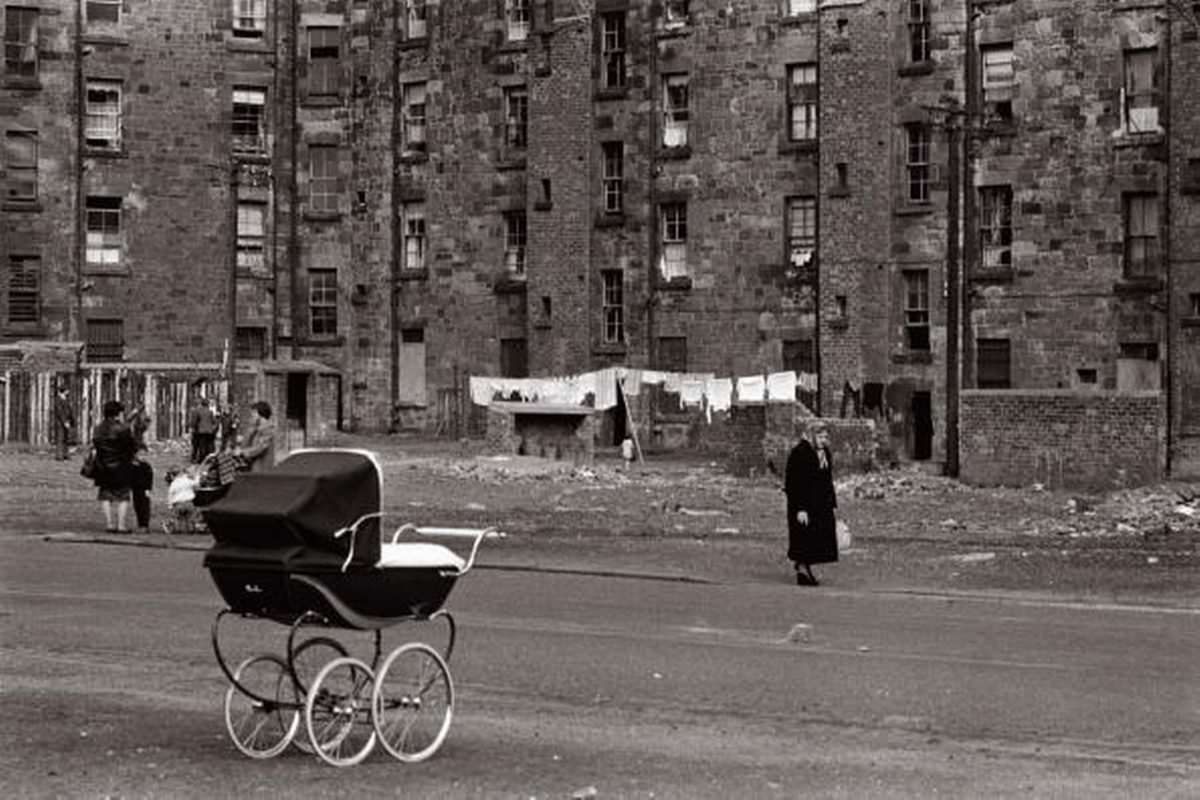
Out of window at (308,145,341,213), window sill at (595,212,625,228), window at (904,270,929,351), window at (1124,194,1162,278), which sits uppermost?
window at (308,145,341,213)

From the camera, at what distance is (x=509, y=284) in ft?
195

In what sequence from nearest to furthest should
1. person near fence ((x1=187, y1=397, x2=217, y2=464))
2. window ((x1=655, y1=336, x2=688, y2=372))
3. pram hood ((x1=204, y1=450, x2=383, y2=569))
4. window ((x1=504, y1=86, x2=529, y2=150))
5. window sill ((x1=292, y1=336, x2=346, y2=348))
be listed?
pram hood ((x1=204, y1=450, x2=383, y2=569)) < person near fence ((x1=187, y1=397, x2=217, y2=464)) < window ((x1=655, y1=336, x2=688, y2=372)) < window ((x1=504, y1=86, x2=529, y2=150)) < window sill ((x1=292, y1=336, x2=346, y2=348))

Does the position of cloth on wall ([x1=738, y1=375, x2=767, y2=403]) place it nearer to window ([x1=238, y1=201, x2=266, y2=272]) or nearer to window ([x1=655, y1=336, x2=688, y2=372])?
window ([x1=655, y1=336, x2=688, y2=372])

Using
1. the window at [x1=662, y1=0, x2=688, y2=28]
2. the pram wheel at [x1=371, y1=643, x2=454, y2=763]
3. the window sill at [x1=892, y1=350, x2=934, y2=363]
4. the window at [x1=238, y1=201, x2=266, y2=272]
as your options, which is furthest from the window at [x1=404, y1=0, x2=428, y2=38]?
the pram wheel at [x1=371, y1=643, x2=454, y2=763]

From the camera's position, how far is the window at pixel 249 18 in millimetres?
63250

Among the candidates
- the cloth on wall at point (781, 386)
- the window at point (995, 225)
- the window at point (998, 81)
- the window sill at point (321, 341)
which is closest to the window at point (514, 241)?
the window sill at point (321, 341)

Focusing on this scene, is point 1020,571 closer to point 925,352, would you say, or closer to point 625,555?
point 625,555

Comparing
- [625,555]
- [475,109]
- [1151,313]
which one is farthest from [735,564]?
[475,109]

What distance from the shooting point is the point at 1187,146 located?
157ft

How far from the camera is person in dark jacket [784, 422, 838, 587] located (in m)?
21.4

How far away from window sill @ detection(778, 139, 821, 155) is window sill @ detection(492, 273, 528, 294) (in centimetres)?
947

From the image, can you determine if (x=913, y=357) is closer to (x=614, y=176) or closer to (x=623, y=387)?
(x=623, y=387)

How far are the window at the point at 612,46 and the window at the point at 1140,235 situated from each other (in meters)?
15.6

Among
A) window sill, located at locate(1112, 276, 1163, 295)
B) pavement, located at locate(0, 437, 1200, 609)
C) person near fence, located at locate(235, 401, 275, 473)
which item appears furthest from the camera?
window sill, located at locate(1112, 276, 1163, 295)
